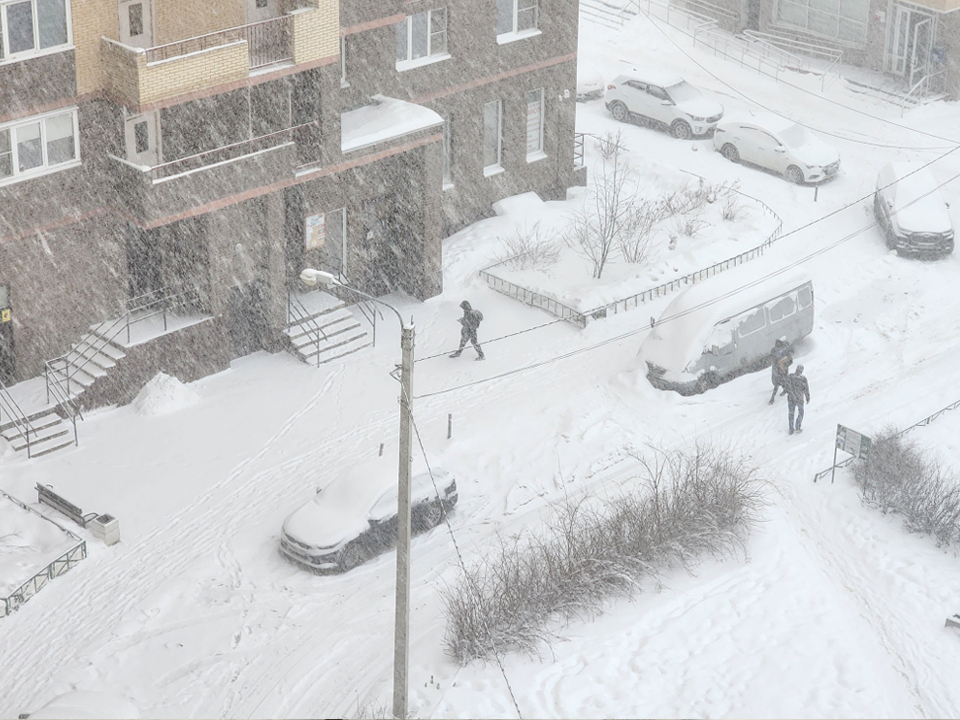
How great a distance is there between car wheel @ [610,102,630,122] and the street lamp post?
25038 millimetres

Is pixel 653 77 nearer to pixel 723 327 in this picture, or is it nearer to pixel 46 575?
pixel 723 327

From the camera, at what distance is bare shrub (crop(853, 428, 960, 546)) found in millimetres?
26547

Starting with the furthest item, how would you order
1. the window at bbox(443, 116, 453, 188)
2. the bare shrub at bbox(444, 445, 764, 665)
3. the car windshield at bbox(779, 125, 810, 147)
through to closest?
the car windshield at bbox(779, 125, 810, 147) → the window at bbox(443, 116, 453, 188) → the bare shrub at bbox(444, 445, 764, 665)

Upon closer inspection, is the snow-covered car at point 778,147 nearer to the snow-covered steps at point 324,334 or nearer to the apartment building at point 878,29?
the apartment building at point 878,29

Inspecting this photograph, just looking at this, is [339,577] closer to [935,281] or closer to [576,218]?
[576,218]

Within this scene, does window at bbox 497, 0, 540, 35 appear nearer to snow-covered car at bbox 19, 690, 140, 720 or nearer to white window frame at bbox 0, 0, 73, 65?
white window frame at bbox 0, 0, 73, 65

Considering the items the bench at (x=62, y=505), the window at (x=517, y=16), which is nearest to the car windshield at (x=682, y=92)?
the window at (x=517, y=16)

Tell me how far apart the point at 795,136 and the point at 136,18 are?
19.4 metres

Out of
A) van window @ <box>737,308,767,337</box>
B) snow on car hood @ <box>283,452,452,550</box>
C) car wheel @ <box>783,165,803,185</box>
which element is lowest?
snow on car hood @ <box>283,452,452,550</box>

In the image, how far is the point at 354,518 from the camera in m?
25.4

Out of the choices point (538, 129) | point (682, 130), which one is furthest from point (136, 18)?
point (682, 130)

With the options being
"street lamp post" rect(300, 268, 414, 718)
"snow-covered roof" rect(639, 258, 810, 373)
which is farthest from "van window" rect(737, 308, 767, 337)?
"street lamp post" rect(300, 268, 414, 718)

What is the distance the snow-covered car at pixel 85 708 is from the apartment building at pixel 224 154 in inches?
391

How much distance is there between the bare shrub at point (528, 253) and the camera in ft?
115
